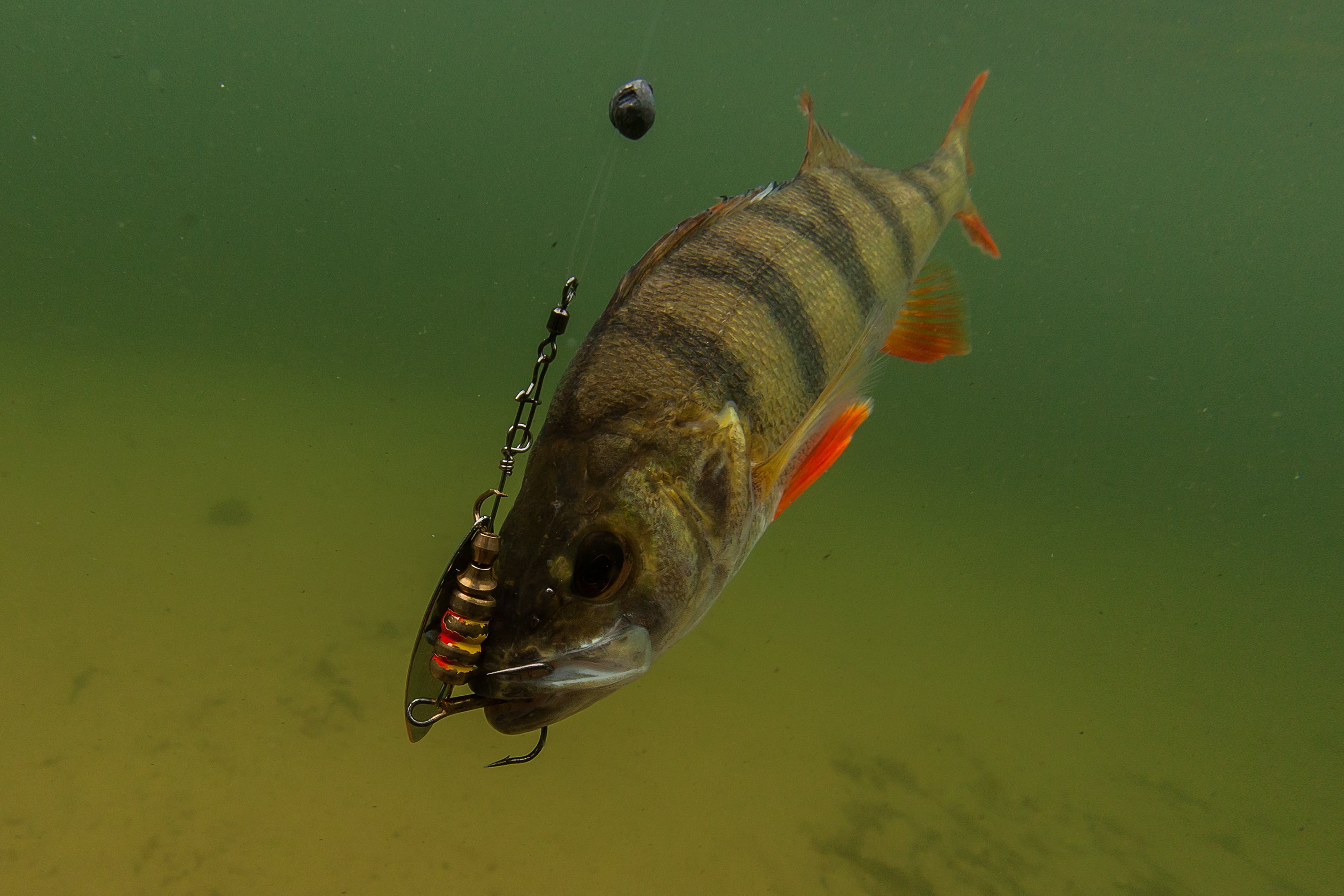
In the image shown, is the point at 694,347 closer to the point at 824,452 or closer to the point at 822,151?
the point at 824,452

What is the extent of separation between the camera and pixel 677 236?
1432mm

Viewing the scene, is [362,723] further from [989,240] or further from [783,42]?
[783,42]

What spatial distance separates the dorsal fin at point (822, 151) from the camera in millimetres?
1979

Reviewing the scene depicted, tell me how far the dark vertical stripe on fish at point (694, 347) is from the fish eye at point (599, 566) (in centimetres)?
41

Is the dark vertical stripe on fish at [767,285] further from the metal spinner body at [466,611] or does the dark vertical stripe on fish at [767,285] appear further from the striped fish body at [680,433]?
the metal spinner body at [466,611]

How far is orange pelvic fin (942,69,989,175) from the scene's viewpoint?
2.83 metres

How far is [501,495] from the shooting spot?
1.10 metres

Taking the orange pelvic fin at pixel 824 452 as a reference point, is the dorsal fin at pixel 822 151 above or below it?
above

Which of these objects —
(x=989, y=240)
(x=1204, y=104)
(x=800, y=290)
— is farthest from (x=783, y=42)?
(x=800, y=290)

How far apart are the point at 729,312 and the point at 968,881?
2812 mm

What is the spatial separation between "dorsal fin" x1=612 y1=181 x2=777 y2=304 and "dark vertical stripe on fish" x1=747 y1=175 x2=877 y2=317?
0.06 metres

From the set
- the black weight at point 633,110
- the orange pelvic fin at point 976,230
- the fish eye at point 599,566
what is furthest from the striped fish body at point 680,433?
the black weight at point 633,110

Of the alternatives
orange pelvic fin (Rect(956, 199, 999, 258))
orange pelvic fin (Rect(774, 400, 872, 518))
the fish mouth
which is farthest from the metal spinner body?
orange pelvic fin (Rect(956, 199, 999, 258))

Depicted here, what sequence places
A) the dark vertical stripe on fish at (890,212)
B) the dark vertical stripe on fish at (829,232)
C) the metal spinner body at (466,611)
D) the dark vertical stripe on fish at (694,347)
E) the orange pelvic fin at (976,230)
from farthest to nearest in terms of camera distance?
the orange pelvic fin at (976,230)
the dark vertical stripe on fish at (890,212)
the dark vertical stripe on fish at (829,232)
the dark vertical stripe on fish at (694,347)
the metal spinner body at (466,611)
